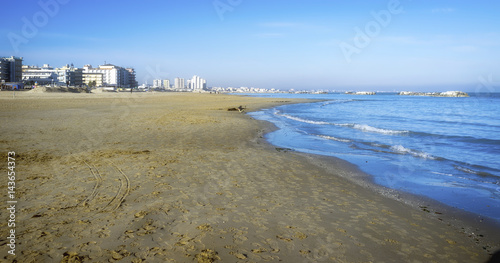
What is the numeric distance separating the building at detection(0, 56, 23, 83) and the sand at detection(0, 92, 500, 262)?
131 m

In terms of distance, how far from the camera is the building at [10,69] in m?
109

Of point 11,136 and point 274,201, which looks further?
point 11,136

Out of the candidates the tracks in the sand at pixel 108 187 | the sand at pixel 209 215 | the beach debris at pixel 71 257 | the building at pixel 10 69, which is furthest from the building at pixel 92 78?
the beach debris at pixel 71 257

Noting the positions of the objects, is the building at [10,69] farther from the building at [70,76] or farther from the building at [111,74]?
the building at [111,74]

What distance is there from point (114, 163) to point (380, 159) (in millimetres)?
8580

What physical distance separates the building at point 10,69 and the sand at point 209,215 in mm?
130685

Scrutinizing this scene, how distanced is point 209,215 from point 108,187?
250 centimetres

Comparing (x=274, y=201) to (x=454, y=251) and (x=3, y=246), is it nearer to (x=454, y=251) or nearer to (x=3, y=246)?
(x=454, y=251)

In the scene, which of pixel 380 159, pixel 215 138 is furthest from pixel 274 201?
pixel 215 138

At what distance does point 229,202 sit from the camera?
18.1 feet

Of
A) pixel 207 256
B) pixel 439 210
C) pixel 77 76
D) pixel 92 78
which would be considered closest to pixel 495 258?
pixel 439 210

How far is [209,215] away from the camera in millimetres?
4855

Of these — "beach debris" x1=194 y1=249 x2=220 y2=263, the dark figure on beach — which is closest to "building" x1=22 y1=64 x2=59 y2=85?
"beach debris" x1=194 y1=249 x2=220 y2=263

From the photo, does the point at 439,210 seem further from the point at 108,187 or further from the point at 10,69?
the point at 10,69
